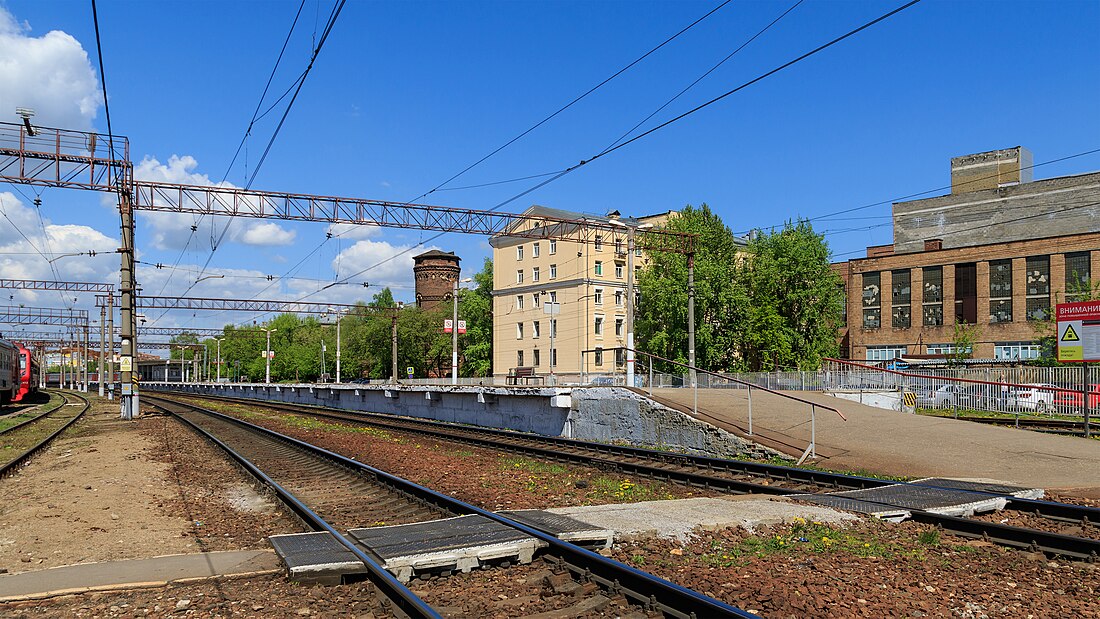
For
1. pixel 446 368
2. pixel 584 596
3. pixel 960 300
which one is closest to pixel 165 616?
pixel 584 596

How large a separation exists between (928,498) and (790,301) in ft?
170

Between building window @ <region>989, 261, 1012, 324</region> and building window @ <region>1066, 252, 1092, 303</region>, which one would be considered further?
building window @ <region>989, 261, 1012, 324</region>

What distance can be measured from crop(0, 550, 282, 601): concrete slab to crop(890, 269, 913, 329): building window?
213ft

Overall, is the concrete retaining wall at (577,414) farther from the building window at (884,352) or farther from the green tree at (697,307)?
the building window at (884,352)

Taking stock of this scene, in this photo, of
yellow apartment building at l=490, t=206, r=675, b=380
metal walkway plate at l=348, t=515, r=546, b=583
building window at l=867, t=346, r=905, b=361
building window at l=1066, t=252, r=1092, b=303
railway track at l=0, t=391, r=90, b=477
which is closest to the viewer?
metal walkway plate at l=348, t=515, r=546, b=583

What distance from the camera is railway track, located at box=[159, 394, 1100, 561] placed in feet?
27.4

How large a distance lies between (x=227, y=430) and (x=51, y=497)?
1533cm

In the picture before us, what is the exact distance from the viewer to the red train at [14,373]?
42.4 metres

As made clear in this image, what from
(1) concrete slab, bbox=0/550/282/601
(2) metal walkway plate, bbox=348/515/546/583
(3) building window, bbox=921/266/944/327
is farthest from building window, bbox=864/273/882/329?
(1) concrete slab, bbox=0/550/282/601

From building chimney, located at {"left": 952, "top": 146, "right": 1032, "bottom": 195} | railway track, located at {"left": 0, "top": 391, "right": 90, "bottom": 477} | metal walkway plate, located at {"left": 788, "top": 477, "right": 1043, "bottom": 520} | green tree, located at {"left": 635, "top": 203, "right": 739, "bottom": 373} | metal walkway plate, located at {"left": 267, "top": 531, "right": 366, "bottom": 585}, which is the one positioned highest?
building chimney, located at {"left": 952, "top": 146, "right": 1032, "bottom": 195}

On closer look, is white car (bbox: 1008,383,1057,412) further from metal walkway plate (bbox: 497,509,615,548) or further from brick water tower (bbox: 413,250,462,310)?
brick water tower (bbox: 413,250,462,310)

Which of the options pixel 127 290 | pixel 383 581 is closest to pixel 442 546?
pixel 383 581

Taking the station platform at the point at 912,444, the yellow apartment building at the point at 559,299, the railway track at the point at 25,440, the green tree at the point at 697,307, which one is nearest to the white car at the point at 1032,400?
the station platform at the point at 912,444

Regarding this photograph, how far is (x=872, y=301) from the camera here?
6762 centimetres
